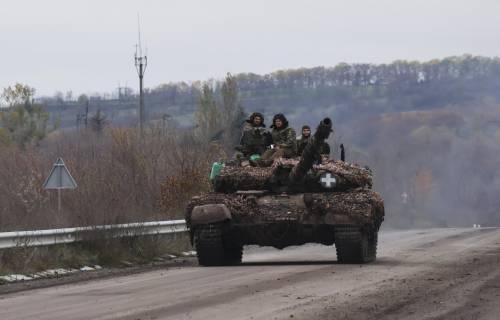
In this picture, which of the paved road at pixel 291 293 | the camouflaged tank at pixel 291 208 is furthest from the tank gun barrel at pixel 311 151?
the paved road at pixel 291 293

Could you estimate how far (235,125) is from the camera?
69438mm

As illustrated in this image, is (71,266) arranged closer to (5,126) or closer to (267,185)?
(267,185)

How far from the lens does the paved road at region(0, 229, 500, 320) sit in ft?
41.9

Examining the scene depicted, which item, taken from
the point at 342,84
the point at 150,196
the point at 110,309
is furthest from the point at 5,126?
the point at 110,309

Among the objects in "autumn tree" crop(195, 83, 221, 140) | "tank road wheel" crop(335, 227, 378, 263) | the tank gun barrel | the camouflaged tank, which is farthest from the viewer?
"autumn tree" crop(195, 83, 221, 140)

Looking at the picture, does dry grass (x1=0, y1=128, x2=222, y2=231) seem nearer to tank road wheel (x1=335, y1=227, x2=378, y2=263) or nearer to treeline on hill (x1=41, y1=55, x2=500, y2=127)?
tank road wheel (x1=335, y1=227, x2=378, y2=263)

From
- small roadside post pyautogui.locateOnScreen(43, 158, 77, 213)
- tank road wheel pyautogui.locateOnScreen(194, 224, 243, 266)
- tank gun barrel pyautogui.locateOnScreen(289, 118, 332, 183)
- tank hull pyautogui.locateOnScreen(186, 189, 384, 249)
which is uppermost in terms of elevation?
tank gun barrel pyautogui.locateOnScreen(289, 118, 332, 183)

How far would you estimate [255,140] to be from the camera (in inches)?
883

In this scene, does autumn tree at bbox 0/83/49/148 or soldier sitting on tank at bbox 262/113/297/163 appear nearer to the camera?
soldier sitting on tank at bbox 262/113/297/163

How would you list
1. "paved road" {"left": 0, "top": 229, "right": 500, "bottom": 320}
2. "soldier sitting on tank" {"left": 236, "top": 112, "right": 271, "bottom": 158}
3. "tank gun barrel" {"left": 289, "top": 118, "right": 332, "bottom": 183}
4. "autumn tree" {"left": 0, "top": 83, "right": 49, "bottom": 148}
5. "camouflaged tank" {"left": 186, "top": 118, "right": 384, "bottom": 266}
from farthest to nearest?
"autumn tree" {"left": 0, "top": 83, "right": 49, "bottom": 148}, "soldier sitting on tank" {"left": 236, "top": 112, "right": 271, "bottom": 158}, "camouflaged tank" {"left": 186, "top": 118, "right": 384, "bottom": 266}, "tank gun barrel" {"left": 289, "top": 118, "right": 332, "bottom": 183}, "paved road" {"left": 0, "top": 229, "right": 500, "bottom": 320}

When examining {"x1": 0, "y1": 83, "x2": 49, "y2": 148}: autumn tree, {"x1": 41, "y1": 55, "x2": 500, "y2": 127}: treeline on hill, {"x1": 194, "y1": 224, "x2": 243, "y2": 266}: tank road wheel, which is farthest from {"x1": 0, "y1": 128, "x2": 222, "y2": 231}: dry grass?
{"x1": 0, "y1": 83, "x2": 49, "y2": 148}: autumn tree

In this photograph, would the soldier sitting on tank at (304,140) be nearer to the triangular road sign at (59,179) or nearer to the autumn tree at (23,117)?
the triangular road sign at (59,179)

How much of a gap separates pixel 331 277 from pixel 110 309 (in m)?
4.52

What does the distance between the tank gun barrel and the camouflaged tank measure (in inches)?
0.6
